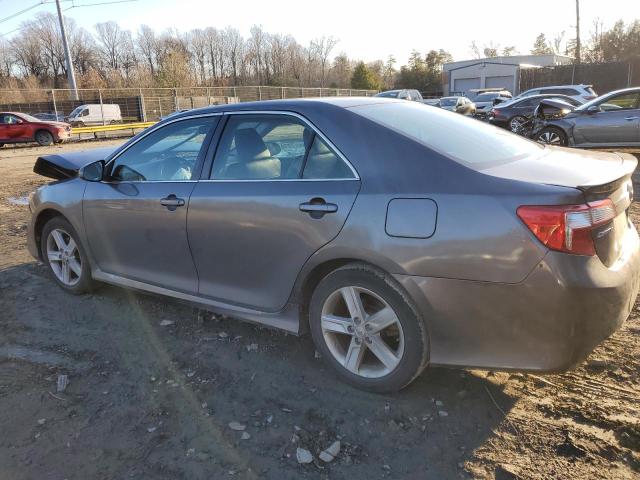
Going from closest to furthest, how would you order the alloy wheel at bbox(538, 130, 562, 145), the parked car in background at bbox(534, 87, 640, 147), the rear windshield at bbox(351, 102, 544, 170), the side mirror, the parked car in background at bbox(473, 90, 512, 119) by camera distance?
1. the rear windshield at bbox(351, 102, 544, 170)
2. the side mirror
3. the parked car in background at bbox(534, 87, 640, 147)
4. the alloy wheel at bbox(538, 130, 562, 145)
5. the parked car in background at bbox(473, 90, 512, 119)

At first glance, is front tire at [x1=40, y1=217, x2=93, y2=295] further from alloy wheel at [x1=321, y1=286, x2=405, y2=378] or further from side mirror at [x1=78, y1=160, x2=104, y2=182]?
alloy wheel at [x1=321, y1=286, x2=405, y2=378]

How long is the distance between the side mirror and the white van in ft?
98.1

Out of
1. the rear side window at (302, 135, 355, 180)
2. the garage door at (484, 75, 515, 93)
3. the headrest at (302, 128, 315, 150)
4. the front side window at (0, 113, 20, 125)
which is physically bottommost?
the rear side window at (302, 135, 355, 180)

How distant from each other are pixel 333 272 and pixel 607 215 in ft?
4.56

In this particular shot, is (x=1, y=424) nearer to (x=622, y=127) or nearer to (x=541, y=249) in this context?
(x=541, y=249)

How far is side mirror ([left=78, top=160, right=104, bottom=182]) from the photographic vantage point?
411cm

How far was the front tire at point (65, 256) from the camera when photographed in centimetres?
445

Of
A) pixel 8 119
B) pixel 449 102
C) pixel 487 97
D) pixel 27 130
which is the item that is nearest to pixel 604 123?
pixel 449 102

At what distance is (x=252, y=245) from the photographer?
317 centimetres

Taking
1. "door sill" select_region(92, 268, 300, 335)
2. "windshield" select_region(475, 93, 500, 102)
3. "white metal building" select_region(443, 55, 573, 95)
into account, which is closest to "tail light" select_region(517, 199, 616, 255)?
"door sill" select_region(92, 268, 300, 335)

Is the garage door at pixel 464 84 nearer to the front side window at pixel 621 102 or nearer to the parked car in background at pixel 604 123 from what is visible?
the parked car in background at pixel 604 123

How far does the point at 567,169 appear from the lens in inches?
105

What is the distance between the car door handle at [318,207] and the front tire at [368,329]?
32cm

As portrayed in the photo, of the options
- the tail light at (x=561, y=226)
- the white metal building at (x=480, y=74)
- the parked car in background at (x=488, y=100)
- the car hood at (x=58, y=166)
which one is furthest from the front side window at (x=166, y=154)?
the white metal building at (x=480, y=74)
